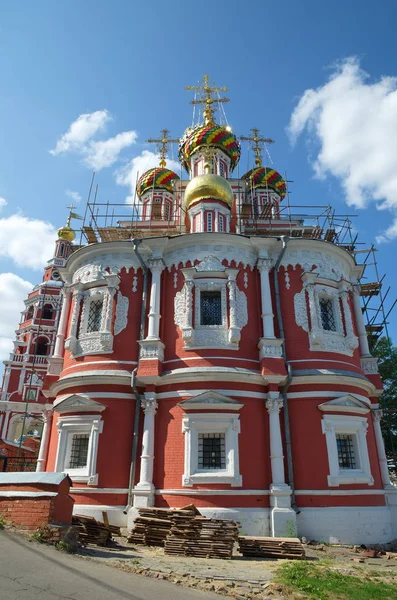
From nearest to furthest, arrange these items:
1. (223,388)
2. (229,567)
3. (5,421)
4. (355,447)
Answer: (229,567)
(223,388)
(355,447)
(5,421)

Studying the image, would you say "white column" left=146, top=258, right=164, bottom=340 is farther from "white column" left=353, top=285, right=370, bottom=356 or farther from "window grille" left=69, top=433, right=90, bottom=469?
"white column" left=353, top=285, right=370, bottom=356

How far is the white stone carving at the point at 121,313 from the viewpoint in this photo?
46.8 ft

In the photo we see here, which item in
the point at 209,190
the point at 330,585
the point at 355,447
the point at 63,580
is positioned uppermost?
the point at 209,190

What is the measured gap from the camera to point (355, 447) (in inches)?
517

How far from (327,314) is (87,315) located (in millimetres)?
8048

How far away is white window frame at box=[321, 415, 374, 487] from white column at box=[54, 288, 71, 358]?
9.05 m

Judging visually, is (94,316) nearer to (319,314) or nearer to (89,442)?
(89,442)

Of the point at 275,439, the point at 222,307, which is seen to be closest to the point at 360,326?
the point at 222,307

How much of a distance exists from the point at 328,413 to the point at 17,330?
31952mm

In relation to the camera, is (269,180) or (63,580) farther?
(269,180)

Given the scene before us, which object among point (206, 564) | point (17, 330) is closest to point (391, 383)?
point (206, 564)

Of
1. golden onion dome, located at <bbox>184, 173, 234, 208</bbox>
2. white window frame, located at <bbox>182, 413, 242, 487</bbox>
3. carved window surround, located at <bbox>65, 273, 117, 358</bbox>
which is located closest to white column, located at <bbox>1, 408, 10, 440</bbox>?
carved window surround, located at <bbox>65, 273, 117, 358</bbox>

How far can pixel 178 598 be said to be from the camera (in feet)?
18.3

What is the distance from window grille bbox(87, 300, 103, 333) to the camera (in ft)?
48.4
